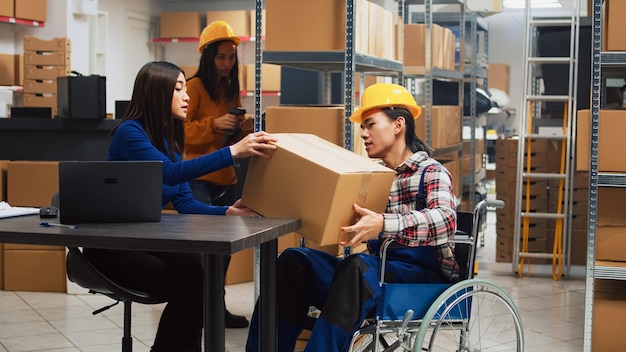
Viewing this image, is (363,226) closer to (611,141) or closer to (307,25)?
(307,25)

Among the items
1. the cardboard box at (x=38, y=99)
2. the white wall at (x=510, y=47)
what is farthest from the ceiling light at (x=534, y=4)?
the cardboard box at (x=38, y=99)

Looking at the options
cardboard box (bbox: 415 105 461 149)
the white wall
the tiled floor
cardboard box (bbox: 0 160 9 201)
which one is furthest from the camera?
the white wall

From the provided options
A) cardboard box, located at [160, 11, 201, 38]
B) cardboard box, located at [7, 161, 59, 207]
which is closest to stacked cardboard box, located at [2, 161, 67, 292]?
cardboard box, located at [7, 161, 59, 207]

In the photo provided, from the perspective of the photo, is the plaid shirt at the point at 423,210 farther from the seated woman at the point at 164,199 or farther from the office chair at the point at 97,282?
the office chair at the point at 97,282

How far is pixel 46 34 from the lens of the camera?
8727 millimetres

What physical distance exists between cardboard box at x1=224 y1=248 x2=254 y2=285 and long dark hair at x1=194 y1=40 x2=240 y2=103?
1.41 metres

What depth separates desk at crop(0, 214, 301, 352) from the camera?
230cm

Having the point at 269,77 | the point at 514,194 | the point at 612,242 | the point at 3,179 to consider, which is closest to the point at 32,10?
the point at 269,77

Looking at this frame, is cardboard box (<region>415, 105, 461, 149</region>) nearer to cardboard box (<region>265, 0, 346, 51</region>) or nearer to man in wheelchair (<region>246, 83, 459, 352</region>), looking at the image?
cardboard box (<region>265, 0, 346, 51</region>)

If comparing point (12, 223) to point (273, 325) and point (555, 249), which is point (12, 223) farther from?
point (555, 249)

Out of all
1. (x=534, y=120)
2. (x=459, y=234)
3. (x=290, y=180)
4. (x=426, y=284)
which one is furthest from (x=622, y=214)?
(x=534, y=120)

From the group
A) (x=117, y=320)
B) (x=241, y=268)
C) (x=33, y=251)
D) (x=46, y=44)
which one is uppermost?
(x=46, y=44)

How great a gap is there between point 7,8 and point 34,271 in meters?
3.45

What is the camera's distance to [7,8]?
8164 mm
